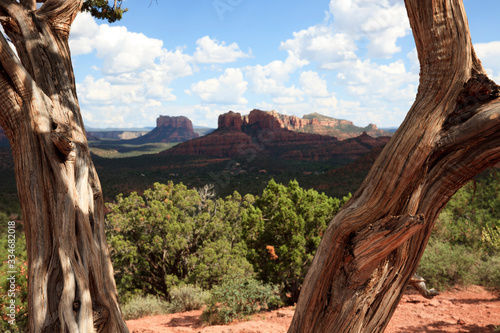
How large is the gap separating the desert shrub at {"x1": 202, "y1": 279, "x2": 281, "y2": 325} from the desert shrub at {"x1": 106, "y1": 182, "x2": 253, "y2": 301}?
12.0 ft

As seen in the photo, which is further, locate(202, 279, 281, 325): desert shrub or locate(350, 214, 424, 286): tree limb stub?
locate(202, 279, 281, 325): desert shrub

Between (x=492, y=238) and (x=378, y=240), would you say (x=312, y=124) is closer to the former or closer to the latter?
(x=492, y=238)

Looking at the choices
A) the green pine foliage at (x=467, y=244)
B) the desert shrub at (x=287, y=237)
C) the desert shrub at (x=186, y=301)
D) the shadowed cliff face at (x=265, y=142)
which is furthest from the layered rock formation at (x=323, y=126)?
the desert shrub at (x=186, y=301)

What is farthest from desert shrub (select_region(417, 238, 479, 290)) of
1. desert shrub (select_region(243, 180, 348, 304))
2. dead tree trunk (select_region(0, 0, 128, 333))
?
dead tree trunk (select_region(0, 0, 128, 333))

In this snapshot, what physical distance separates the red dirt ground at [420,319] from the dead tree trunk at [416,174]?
4.94 metres

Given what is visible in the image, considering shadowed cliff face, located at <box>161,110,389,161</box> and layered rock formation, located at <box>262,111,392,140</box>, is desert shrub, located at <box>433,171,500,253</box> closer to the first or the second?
shadowed cliff face, located at <box>161,110,389,161</box>

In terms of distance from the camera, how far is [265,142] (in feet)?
313

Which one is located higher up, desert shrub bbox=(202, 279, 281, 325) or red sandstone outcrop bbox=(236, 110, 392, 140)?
red sandstone outcrop bbox=(236, 110, 392, 140)

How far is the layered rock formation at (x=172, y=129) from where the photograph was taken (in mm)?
179875

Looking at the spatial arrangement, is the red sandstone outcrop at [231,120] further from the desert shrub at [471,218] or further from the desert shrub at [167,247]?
the desert shrub at [471,218]

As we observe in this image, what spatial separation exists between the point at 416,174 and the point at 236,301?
7183mm

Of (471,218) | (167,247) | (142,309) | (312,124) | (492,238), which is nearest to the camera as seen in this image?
(142,309)

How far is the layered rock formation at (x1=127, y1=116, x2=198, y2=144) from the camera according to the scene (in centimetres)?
17988

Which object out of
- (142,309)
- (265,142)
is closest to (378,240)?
(142,309)
